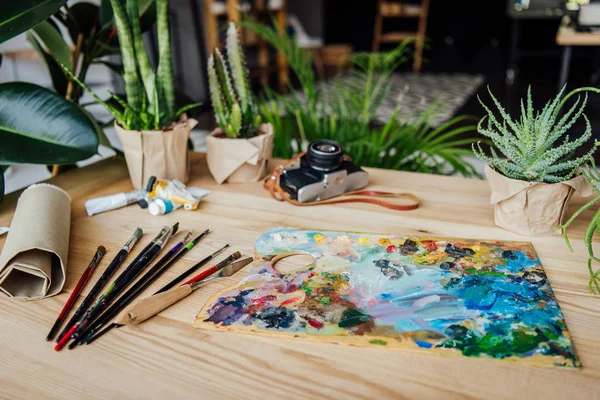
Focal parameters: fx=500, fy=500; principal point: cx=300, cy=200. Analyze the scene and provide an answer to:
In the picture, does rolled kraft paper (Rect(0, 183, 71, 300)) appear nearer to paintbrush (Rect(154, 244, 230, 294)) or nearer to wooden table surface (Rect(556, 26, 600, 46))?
paintbrush (Rect(154, 244, 230, 294))

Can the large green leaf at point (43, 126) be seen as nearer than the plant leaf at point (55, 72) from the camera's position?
Yes

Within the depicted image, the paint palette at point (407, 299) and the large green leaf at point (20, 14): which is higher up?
the large green leaf at point (20, 14)

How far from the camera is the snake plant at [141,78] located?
955 mm

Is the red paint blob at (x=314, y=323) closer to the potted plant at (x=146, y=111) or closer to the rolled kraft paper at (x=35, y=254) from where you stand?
the rolled kraft paper at (x=35, y=254)

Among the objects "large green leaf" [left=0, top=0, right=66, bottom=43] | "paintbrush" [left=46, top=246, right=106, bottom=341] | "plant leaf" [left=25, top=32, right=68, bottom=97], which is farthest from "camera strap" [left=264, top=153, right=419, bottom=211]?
"plant leaf" [left=25, top=32, right=68, bottom=97]

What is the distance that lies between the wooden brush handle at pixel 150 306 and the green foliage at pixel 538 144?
0.50 m

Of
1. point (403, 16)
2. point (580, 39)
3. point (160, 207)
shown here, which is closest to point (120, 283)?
point (160, 207)

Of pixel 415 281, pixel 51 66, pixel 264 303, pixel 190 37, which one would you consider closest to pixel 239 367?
pixel 264 303

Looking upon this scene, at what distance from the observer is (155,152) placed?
3.16ft

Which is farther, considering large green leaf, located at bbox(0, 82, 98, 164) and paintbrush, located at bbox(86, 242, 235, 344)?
large green leaf, located at bbox(0, 82, 98, 164)

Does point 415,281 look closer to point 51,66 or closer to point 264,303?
point 264,303

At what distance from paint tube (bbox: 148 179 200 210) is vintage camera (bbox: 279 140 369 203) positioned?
0.18 m

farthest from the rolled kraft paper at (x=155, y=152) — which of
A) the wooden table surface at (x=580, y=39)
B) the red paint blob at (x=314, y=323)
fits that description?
the wooden table surface at (x=580, y=39)

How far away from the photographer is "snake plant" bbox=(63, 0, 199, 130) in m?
0.96
